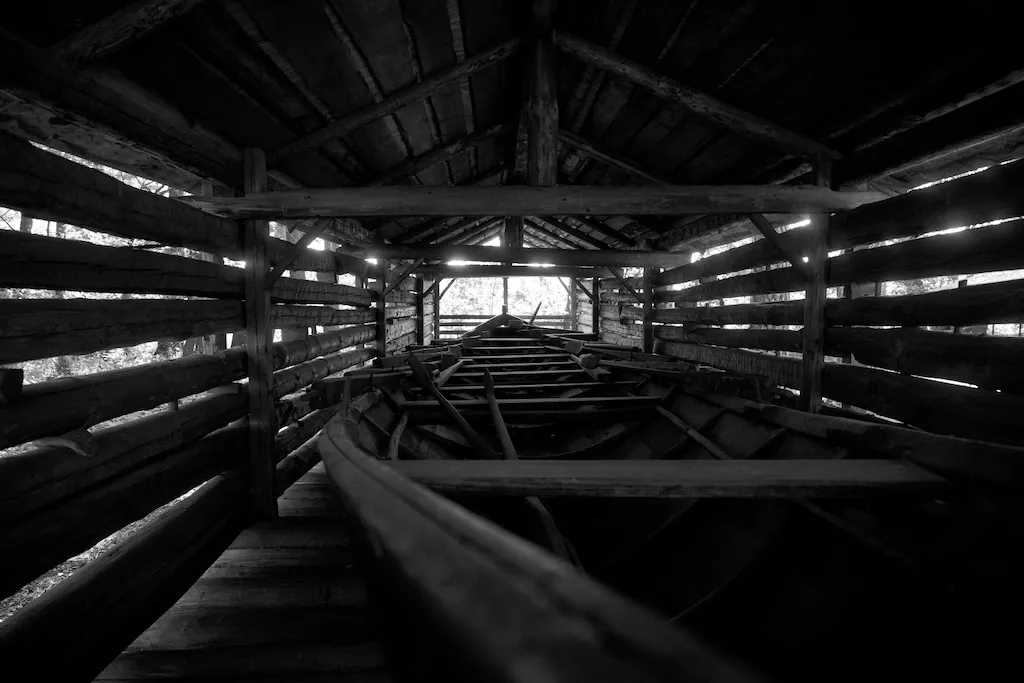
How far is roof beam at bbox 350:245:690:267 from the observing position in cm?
682

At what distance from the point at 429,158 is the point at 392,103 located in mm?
1515

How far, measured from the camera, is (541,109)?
374 cm

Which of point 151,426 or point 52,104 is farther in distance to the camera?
point 151,426

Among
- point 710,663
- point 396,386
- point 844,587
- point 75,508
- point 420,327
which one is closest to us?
point 710,663

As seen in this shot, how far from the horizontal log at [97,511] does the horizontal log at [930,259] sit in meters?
5.13

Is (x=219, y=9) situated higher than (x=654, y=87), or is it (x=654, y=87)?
(x=654, y=87)

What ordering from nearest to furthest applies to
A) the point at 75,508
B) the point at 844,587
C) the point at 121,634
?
the point at 844,587 < the point at 75,508 < the point at 121,634

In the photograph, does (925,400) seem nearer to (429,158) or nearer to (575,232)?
(429,158)

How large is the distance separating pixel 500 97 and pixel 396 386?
370 cm

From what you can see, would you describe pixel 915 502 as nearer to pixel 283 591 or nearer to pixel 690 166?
pixel 283 591

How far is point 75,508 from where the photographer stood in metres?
1.96

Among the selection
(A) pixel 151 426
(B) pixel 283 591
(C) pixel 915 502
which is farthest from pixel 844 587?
(A) pixel 151 426

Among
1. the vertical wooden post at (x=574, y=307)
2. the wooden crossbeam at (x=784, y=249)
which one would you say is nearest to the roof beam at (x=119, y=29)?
the wooden crossbeam at (x=784, y=249)

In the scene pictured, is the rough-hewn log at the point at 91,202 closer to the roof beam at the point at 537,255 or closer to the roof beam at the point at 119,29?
the roof beam at the point at 119,29
